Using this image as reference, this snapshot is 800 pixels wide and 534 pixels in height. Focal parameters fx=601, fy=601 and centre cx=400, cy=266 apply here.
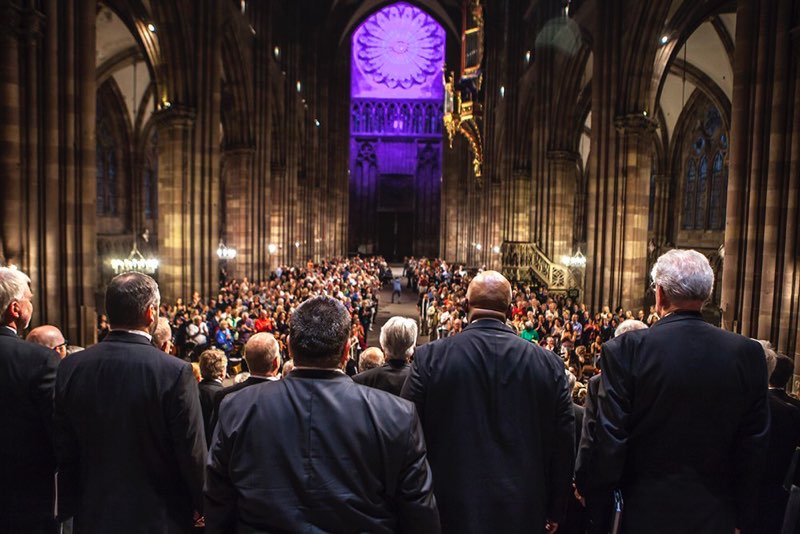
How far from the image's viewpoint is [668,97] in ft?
108

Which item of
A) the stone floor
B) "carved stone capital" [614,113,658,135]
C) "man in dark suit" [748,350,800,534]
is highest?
"carved stone capital" [614,113,658,135]

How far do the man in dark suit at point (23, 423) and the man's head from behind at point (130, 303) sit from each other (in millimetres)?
537

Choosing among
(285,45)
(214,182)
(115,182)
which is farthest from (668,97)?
(115,182)

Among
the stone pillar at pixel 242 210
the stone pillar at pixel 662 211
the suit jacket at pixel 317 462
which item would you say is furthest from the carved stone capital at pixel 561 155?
the suit jacket at pixel 317 462

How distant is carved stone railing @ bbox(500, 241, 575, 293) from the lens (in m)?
23.8

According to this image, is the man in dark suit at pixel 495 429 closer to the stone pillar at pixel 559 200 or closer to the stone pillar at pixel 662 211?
the stone pillar at pixel 559 200

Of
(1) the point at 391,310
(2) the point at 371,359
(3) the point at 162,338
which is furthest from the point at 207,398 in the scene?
(1) the point at 391,310

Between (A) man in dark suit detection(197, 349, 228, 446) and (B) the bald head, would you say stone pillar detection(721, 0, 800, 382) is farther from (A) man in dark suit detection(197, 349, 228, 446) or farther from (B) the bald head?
(A) man in dark suit detection(197, 349, 228, 446)

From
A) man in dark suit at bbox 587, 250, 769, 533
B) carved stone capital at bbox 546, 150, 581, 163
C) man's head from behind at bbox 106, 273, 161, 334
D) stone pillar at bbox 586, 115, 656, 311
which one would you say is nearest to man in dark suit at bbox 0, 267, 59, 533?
man's head from behind at bbox 106, 273, 161, 334

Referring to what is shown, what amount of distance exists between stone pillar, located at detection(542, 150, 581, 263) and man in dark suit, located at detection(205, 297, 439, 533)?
2501cm

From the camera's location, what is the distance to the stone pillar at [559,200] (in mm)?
26297

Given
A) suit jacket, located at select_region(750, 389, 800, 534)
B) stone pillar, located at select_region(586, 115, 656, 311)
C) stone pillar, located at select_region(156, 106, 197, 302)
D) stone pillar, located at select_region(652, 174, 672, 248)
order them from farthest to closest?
stone pillar, located at select_region(652, 174, 672, 248)
stone pillar, located at select_region(156, 106, 197, 302)
stone pillar, located at select_region(586, 115, 656, 311)
suit jacket, located at select_region(750, 389, 800, 534)

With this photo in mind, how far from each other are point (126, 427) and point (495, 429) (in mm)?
1829

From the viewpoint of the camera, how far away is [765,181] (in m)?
11.5
